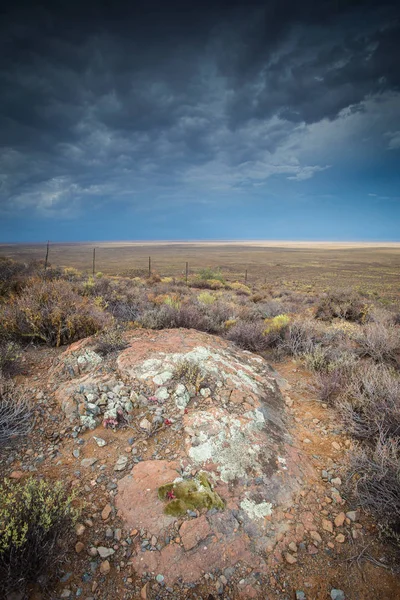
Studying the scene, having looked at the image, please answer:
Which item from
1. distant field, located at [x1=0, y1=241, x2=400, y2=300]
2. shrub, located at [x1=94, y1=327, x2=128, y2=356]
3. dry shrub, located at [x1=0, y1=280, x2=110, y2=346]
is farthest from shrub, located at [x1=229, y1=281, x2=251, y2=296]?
shrub, located at [x1=94, y1=327, x2=128, y2=356]

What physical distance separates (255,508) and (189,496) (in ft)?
1.98

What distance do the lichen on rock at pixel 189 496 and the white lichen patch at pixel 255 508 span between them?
0.69ft

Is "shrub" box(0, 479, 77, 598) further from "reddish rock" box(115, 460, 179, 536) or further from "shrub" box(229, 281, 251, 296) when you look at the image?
"shrub" box(229, 281, 251, 296)

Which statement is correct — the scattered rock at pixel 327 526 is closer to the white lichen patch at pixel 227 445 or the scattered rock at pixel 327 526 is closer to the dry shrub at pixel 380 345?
the white lichen patch at pixel 227 445

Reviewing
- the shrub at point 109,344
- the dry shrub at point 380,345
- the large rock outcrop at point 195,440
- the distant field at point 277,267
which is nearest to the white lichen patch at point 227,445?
the large rock outcrop at point 195,440

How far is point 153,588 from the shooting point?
6.68ft

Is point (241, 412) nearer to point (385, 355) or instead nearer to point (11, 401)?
point (11, 401)

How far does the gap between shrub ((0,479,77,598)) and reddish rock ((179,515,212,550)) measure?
882 mm

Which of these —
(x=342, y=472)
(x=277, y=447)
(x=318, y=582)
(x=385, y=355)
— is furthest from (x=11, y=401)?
(x=385, y=355)

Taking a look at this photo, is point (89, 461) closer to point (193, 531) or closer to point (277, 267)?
point (193, 531)

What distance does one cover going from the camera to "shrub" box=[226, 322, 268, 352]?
675cm

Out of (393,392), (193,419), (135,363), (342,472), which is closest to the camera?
(342,472)

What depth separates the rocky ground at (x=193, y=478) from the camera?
7.01ft

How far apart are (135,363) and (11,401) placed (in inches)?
60.3
